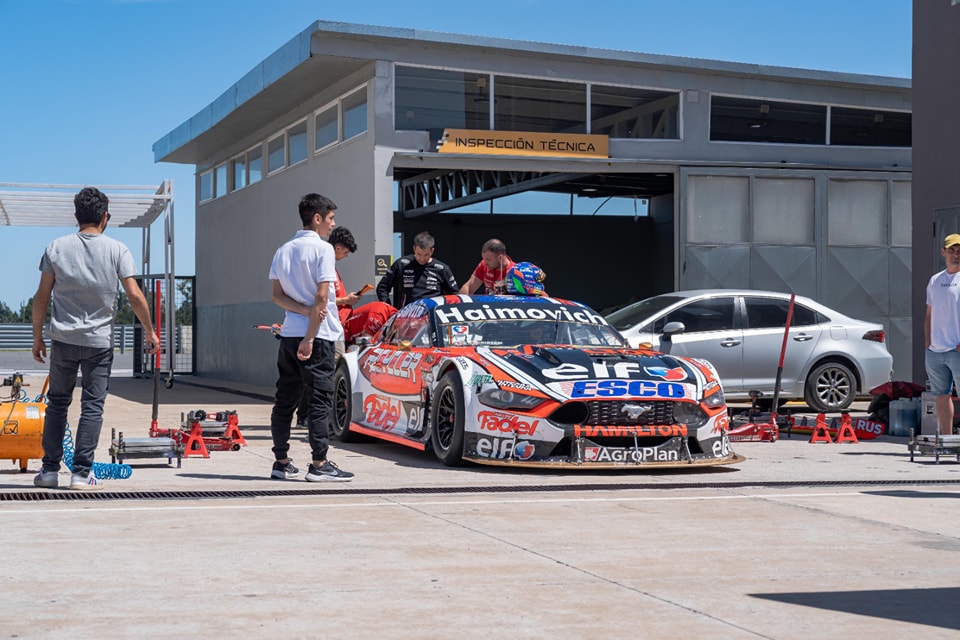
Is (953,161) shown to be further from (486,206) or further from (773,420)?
(486,206)

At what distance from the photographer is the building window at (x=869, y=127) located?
782 inches

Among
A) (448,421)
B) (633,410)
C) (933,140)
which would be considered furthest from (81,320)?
(933,140)

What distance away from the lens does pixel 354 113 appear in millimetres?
18453

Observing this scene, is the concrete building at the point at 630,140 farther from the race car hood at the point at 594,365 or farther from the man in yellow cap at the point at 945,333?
the race car hood at the point at 594,365

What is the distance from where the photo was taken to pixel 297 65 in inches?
708

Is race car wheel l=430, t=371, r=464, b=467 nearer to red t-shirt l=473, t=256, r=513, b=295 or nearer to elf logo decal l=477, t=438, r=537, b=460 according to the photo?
elf logo decal l=477, t=438, r=537, b=460

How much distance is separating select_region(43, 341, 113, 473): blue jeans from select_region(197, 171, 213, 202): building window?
21.0 m

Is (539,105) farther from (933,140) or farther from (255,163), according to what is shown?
(255,163)

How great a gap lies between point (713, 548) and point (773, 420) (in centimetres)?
604

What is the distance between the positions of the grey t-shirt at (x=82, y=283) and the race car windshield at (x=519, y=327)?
2976mm

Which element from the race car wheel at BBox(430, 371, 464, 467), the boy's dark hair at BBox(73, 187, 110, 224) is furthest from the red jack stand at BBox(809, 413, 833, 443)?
the boy's dark hair at BBox(73, 187, 110, 224)

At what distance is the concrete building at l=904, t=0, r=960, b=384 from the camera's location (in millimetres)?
13414

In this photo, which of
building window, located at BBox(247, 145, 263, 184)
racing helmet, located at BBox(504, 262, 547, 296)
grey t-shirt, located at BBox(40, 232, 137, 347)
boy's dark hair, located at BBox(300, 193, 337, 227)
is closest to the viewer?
grey t-shirt, located at BBox(40, 232, 137, 347)

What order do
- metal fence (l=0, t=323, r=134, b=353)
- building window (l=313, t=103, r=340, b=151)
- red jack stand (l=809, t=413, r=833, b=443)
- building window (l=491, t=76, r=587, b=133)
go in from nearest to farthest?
red jack stand (l=809, t=413, r=833, b=443) → building window (l=491, t=76, r=587, b=133) → building window (l=313, t=103, r=340, b=151) → metal fence (l=0, t=323, r=134, b=353)
